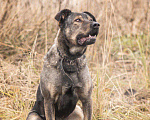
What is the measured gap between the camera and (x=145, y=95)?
4922 millimetres

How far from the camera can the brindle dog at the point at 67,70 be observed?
301cm

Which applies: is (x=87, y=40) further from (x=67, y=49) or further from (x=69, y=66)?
(x=69, y=66)

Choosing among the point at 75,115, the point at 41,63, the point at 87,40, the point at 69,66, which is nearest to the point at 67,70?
the point at 69,66

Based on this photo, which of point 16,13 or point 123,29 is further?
point 123,29

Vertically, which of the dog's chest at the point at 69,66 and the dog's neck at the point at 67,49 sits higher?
the dog's neck at the point at 67,49

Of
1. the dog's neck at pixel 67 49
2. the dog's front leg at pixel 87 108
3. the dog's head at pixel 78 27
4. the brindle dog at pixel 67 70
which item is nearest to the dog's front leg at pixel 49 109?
the brindle dog at pixel 67 70

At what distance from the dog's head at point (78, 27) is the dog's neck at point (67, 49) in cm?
7

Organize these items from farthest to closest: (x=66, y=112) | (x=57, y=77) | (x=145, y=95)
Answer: (x=145, y=95)
(x=66, y=112)
(x=57, y=77)

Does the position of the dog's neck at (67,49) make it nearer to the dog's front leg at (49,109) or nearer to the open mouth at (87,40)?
the open mouth at (87,40)

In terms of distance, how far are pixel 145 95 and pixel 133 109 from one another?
2.41 ft

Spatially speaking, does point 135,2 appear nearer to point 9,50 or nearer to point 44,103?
point 9,50

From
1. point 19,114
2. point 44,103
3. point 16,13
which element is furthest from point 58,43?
→ point 16,13

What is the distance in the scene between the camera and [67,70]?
309 cm

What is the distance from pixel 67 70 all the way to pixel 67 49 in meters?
0.26
